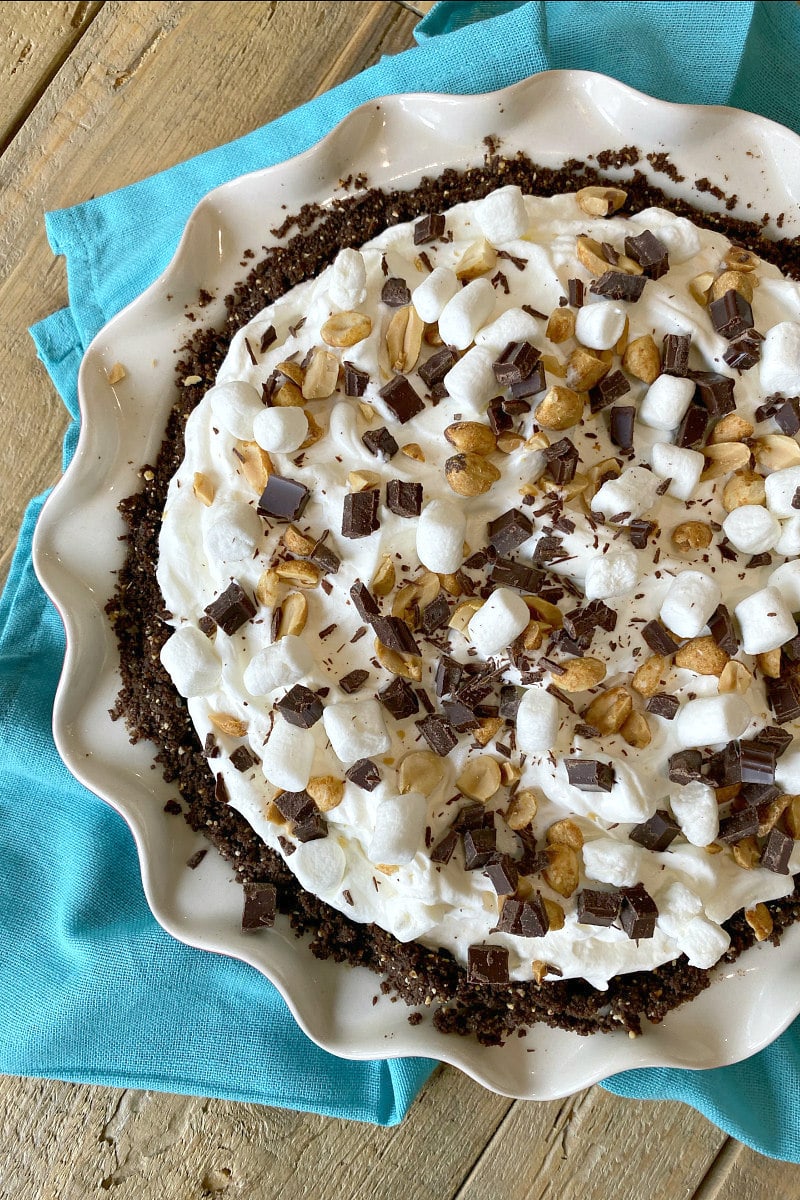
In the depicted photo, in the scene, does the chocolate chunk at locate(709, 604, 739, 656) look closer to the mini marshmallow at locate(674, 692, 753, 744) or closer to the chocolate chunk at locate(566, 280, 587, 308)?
the mini marshmallow at locate(674, 692, 753, 744)

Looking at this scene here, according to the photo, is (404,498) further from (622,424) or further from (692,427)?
(692,427)

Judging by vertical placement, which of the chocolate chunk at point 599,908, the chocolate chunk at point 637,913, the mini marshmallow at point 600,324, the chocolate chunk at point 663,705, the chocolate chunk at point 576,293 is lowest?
the chocolate chunk at point 637,913

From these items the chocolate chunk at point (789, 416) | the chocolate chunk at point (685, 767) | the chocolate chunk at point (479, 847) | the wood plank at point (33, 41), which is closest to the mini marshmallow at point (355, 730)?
the chocolate chunk at point (479, 847)

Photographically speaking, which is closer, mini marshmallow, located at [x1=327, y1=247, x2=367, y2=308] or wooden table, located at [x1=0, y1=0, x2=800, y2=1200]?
mini marshmallow, located at [x1=327, y1=247, x2=367, y2=308]

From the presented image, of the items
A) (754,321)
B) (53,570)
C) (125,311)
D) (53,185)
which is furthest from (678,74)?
(53,570)

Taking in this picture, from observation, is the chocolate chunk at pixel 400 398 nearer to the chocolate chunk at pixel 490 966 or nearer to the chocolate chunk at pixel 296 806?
the chocolate chunk at pixel 296 806

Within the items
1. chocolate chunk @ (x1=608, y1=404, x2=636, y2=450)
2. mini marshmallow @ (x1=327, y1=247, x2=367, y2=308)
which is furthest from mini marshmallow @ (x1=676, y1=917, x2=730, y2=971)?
mini marshmallow @ (x1=327, y1=247, x2=367, y2=308)

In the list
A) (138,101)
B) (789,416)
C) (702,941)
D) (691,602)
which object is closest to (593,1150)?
(702,941)
